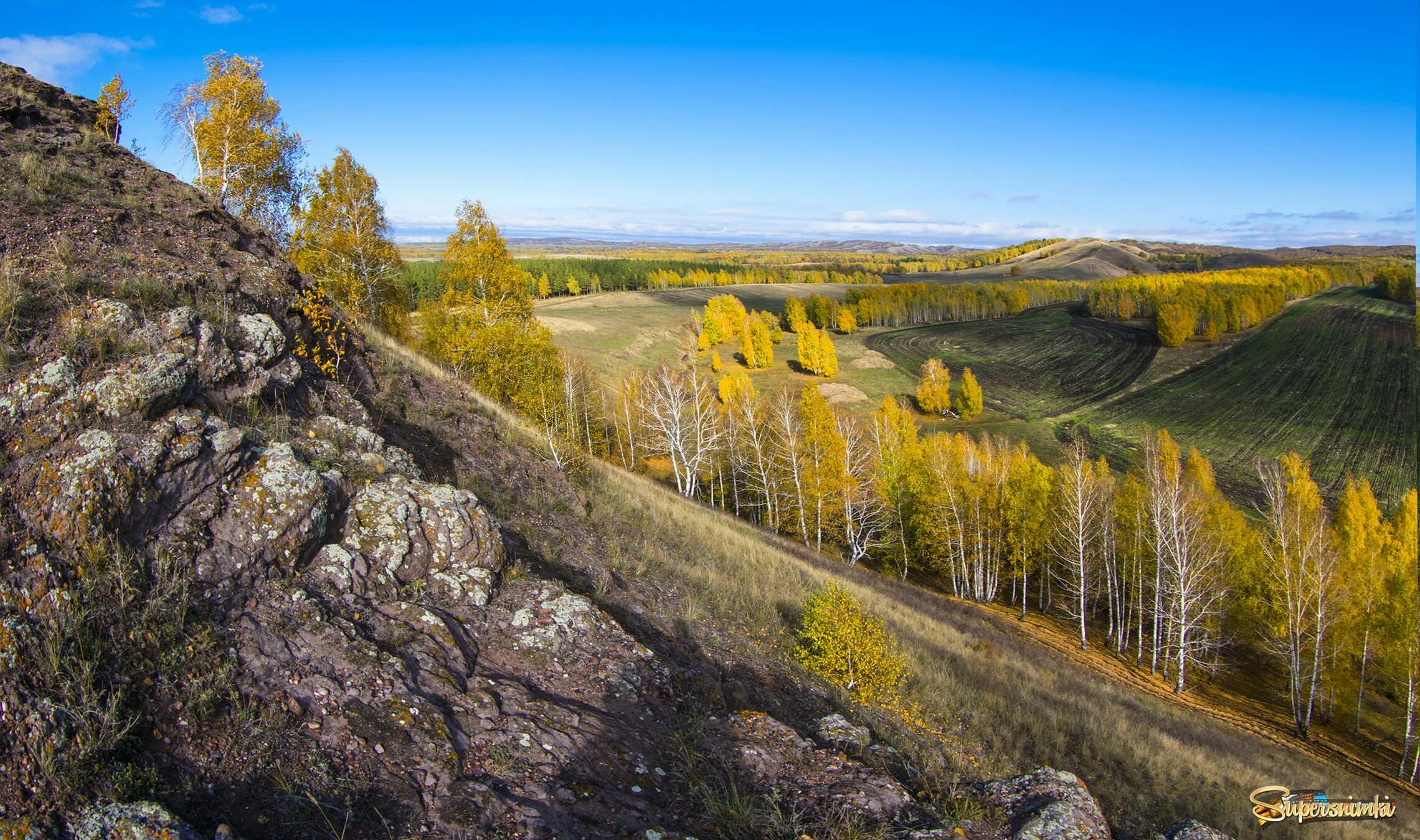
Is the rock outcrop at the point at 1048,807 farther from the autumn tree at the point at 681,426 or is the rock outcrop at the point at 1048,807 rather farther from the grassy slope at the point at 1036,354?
the grassy slope at the point at 1036,354

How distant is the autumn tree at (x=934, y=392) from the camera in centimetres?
7350

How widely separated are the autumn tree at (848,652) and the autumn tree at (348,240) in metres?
20.4

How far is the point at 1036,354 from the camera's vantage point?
9775 centimetres

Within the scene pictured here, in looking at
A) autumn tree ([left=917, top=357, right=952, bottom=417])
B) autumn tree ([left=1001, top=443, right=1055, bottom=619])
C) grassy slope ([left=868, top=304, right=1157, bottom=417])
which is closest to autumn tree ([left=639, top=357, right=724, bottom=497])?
autumn tree ([left=1001, top=443, right=1055, bottom=619])

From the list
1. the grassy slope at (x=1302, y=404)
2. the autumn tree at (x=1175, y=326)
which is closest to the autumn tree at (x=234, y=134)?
the grassy slope at (x=1302, y=404)

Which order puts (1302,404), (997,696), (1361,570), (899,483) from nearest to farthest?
(997,696)
(1361,570)
(899,483)
(1302,404)

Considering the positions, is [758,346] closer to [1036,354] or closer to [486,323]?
[1036,354]

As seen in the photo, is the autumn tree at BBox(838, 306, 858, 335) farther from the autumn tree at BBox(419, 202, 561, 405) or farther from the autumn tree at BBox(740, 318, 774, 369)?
the autumn tree at BBox(419, 202, 561, 405)

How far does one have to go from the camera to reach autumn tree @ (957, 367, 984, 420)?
7200 centimetres

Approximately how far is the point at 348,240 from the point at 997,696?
26581mm

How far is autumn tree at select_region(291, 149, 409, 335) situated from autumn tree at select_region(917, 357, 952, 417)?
60014 millimetres

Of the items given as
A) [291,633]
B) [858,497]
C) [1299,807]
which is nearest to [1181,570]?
[858,497]

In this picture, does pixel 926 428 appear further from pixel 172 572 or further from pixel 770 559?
pixel 172 572

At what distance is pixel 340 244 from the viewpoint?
82.5ft
